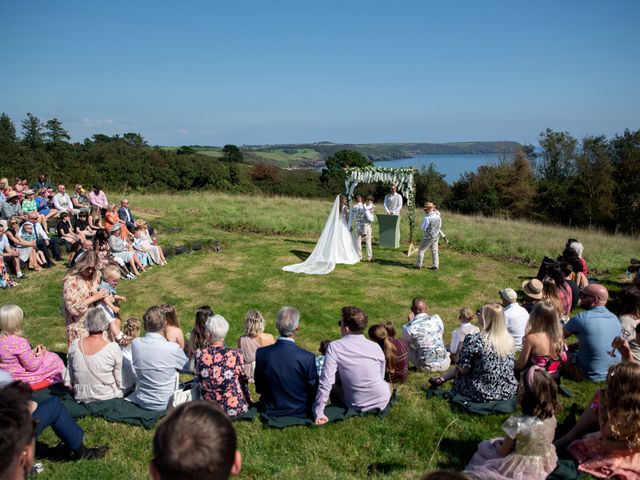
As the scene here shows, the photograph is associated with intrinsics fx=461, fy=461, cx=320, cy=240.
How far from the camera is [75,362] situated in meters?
5.16

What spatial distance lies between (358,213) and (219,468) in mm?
12322

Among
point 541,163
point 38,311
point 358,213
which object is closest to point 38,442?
point 38,311

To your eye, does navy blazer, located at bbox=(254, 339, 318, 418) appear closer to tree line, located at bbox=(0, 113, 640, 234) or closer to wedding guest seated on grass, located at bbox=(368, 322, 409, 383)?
wedding guest seated on grass, located at bbox=(368, 322, 409, 383)

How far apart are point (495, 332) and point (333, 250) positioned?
331 inches

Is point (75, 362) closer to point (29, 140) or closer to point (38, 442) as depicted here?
point (38, 442)

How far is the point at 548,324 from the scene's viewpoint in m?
5.22

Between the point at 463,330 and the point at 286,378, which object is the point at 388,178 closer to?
the point at 463,330

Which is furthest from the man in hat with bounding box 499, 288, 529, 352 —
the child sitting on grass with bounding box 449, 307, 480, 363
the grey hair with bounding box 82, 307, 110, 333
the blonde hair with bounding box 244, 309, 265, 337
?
the grey hair with bounding box 82, 307, 110, 333

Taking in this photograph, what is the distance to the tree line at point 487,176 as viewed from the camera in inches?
1403

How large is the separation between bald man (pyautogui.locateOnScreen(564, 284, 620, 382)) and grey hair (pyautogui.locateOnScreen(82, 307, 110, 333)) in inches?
225

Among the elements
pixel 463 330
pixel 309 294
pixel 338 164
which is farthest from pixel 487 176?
pixel 463 330

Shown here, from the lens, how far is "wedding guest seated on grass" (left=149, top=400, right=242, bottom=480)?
1.72 meters

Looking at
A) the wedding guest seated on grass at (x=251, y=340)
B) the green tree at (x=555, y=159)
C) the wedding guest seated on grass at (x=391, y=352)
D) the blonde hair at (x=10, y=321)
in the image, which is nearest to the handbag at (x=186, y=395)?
the wedding guest seated on grass at (x=251, y=340)

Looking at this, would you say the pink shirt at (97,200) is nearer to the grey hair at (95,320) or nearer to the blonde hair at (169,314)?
the blonde hair at (169,314)
